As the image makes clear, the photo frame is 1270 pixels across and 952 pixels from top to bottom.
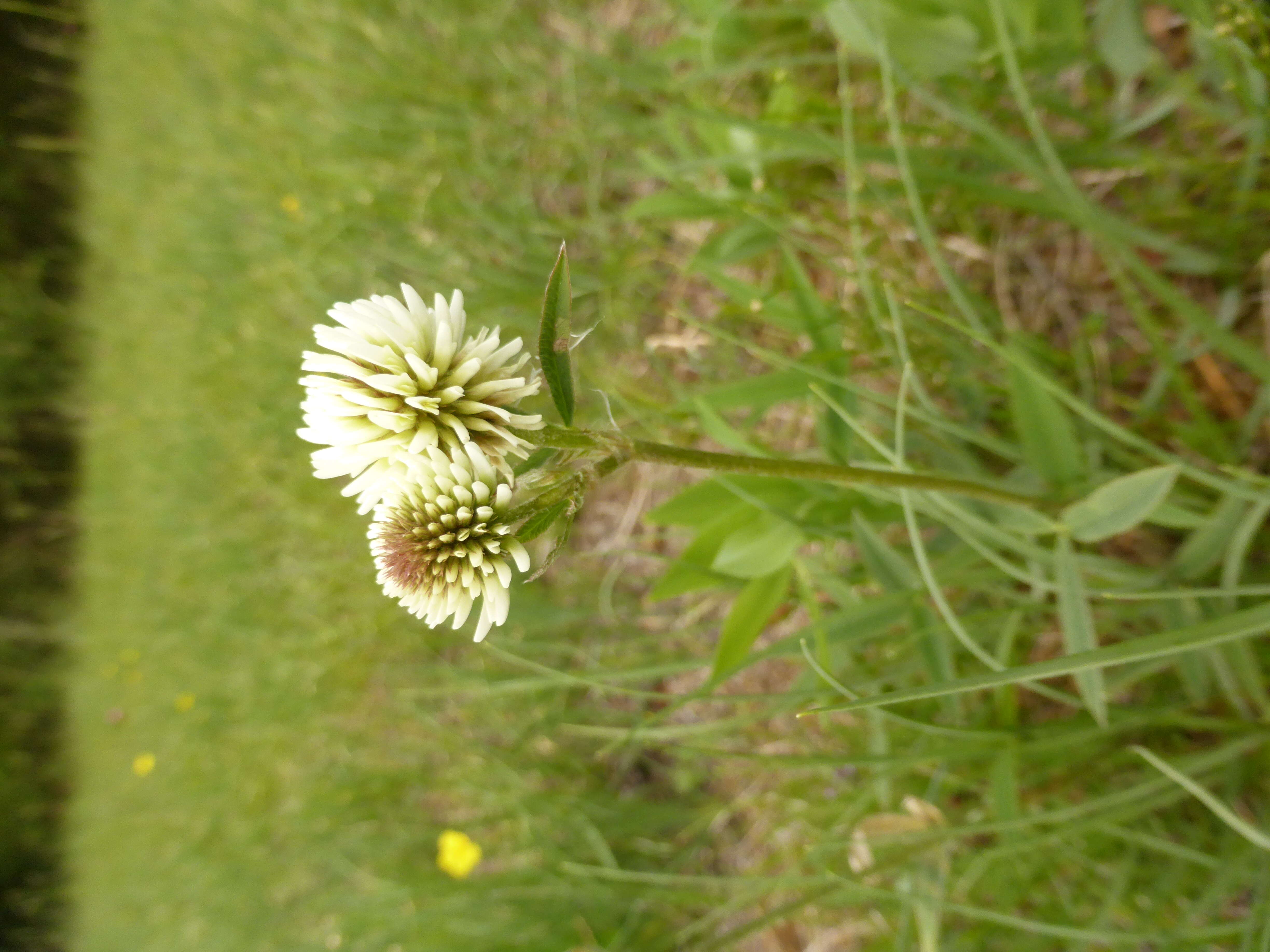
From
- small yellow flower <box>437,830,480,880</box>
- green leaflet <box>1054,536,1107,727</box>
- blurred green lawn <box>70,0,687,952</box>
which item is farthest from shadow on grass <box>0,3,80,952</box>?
green leaflet <box>1054,536,1107,727</box>

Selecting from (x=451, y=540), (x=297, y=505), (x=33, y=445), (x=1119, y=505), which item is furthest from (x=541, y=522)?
(x=33, y=445)

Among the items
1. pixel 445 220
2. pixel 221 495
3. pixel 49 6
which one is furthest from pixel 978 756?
pixel 49 6

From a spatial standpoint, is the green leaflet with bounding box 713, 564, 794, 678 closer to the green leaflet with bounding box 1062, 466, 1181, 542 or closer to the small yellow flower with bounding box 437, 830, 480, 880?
the green leaflet with bounding box 1062, 466, 1181, 542

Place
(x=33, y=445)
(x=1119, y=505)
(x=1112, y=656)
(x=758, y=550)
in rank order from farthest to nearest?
1. (x=33, y=445)
2. (x=758, y=550)
3. (x=1119, y=505)
4. (x=1112, y=656)

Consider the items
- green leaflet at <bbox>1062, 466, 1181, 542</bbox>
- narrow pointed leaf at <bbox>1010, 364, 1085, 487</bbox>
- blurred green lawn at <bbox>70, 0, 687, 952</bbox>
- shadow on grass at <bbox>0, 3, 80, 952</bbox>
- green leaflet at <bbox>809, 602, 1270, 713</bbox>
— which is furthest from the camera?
shadow on grass at <bbox>0, 3, 80, 952</bbox>

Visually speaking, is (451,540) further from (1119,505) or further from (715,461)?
(1119,505)

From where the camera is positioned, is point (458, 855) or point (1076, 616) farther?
point (458, 855)

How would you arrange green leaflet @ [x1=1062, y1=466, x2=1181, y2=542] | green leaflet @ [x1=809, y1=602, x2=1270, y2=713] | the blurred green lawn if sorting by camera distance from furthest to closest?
the blurred green lawn < green leaflet @ [x1=1062, y1=466, x2=1181, y2=542] < green leaflet @ [x1=809, y1=602, x2=1270, y2=713]
